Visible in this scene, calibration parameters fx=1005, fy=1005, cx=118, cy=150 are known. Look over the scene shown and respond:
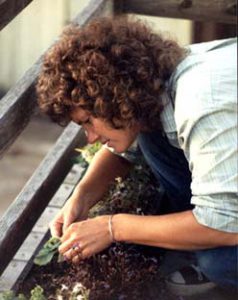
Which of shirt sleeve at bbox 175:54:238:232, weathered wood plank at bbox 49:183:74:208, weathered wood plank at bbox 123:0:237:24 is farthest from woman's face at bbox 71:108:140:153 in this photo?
weathered wood plank at bbox 123:0:237:24

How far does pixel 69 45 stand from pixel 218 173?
0.54 m

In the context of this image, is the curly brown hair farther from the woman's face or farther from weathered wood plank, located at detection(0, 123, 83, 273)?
weathered wood plank, located at detection(0, 123, 83, 273)

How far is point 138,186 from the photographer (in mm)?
3617

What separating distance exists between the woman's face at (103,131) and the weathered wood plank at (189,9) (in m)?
1.38

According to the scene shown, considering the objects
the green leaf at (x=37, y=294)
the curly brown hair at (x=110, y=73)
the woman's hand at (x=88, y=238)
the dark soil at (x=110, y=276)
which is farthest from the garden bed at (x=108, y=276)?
the curly brown hair at (x=110, y=73)

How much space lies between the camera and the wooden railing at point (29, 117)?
309 cm

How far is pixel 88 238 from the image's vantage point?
115 inches

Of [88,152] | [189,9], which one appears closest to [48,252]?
[88,152]

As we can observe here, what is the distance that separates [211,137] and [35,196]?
101 cm

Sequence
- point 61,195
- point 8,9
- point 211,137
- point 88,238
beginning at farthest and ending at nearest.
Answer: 1. point 61,195
2. point 8,9
3. point 88,238
4. point 211,137

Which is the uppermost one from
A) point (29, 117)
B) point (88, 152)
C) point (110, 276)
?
point (29, 117)

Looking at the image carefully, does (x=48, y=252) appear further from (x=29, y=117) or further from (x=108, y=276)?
(x=29, y=117)

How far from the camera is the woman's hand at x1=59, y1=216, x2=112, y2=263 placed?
9.59 ft

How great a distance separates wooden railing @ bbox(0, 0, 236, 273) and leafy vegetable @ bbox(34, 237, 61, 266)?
0.28 feet
